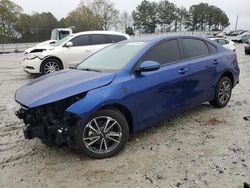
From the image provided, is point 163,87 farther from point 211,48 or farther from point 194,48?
point 211,48

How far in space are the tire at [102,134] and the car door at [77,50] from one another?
22.0 ft

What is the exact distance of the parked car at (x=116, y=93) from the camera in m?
3.43

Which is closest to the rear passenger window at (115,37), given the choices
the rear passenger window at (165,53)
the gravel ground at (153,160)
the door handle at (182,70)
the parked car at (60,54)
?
the parked car at (60,54)

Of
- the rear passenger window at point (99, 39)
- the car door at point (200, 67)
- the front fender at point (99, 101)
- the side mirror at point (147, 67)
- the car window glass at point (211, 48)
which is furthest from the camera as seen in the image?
the rear passenger window at point (99, 39)

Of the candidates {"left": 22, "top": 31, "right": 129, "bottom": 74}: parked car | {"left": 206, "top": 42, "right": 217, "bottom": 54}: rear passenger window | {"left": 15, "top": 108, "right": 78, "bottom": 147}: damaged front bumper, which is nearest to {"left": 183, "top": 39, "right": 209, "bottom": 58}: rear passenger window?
{"left": 206, "top": 42, "right": 217, "bottom": 54}: rear passenger window

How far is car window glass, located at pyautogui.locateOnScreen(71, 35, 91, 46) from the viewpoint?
1025cm

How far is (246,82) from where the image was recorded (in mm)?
8484

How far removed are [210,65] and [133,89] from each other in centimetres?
198

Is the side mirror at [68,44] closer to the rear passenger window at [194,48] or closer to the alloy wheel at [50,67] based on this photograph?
the alloy wheel at [50,67]

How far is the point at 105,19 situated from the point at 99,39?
1867 inches

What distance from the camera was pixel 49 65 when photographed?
9.75 meters

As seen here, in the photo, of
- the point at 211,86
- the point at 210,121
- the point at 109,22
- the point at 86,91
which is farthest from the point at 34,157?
the point at 109,22

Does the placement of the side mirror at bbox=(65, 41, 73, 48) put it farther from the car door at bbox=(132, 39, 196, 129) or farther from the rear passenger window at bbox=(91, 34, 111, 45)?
the car door at bbox=(132, 39, 196, 129)

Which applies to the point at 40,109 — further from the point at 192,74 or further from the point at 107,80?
the point at 192,74
